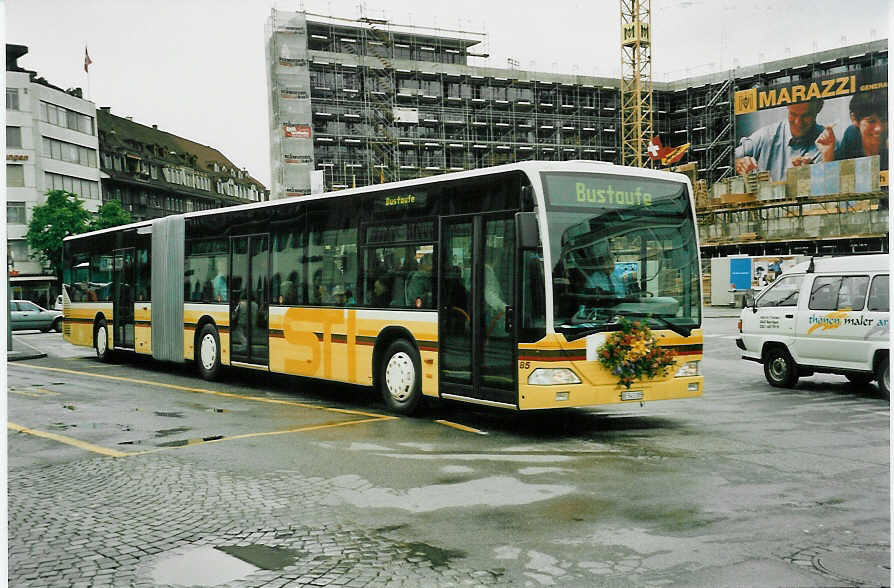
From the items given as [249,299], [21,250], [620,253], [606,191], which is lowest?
[249,299]

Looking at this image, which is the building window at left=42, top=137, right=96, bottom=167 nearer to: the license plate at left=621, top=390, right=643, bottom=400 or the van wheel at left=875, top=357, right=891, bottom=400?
the van wheel at left=875, top=357, right=891, bottom=400

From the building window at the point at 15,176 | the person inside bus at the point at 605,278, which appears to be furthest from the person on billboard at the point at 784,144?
the person inside bus at the point at 605,278

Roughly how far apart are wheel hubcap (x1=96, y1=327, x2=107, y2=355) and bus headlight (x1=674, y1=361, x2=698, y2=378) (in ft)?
49.1

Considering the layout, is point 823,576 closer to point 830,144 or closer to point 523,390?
point 523,390

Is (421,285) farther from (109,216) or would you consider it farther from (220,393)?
(109,216)

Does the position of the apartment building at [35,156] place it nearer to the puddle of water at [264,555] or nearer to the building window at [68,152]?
the building window at [68,152]

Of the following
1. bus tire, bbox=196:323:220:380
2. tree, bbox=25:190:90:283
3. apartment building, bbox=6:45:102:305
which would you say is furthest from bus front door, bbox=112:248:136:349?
apartment building, bbox=6:45:102:305

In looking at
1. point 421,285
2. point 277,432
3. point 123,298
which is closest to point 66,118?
point 123,298

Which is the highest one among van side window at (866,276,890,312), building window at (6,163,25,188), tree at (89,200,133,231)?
building window at (6,163,25,188)

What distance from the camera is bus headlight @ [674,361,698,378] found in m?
10.9

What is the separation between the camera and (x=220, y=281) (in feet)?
54.6

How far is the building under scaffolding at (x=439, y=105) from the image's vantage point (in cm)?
7950

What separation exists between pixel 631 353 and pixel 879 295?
5466 millimetres

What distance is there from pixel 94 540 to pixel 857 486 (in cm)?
592
